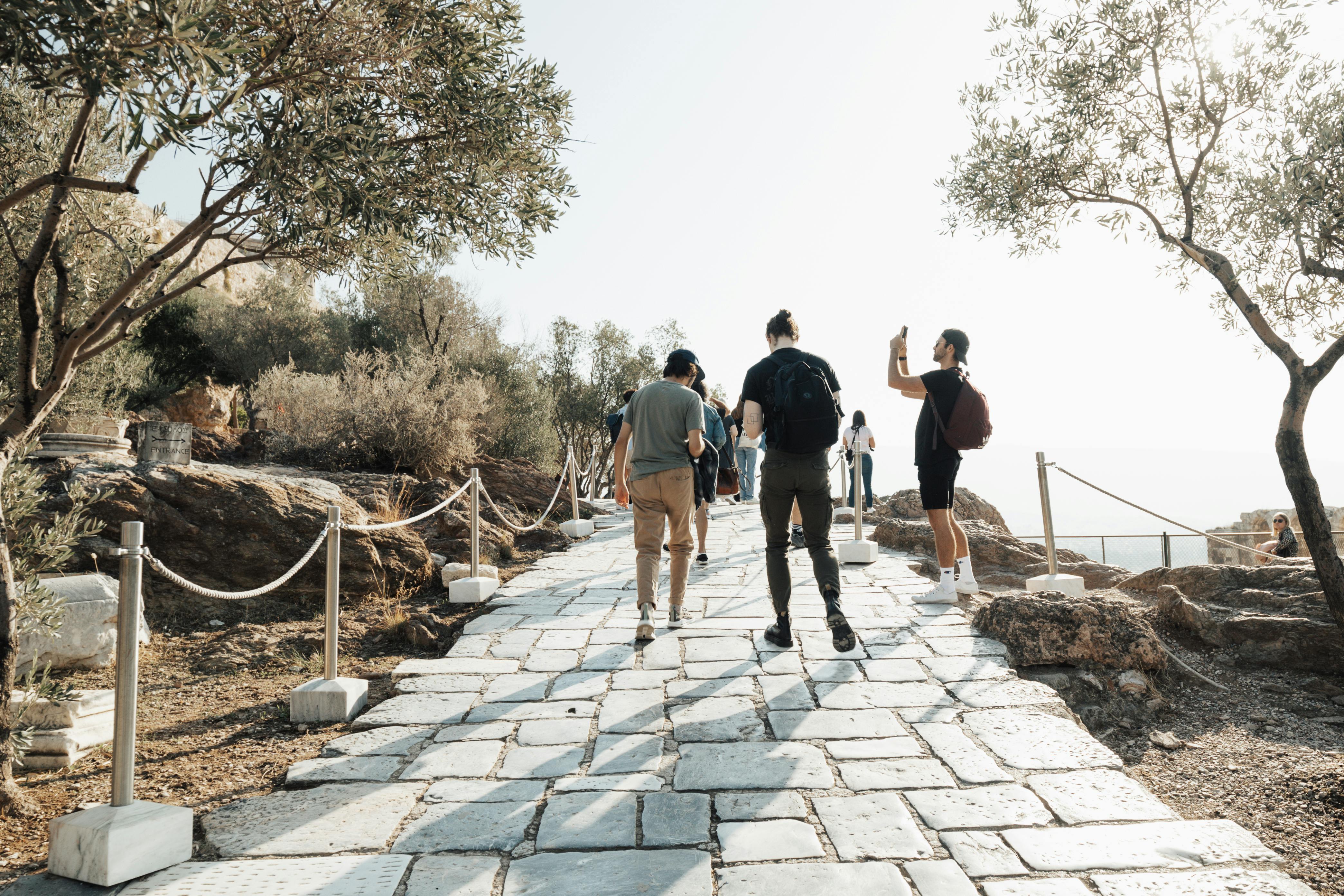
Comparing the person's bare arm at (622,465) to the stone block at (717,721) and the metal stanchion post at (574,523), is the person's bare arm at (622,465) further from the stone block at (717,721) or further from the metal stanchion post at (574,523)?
the metal stanchion post at (574,523)

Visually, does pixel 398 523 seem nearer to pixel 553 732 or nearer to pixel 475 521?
pixel 475 521

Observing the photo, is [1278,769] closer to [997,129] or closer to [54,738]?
[54,738]

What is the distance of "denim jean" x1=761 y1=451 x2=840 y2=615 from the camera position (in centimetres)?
541

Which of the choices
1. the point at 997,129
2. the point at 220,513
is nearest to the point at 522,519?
the point at 220,513

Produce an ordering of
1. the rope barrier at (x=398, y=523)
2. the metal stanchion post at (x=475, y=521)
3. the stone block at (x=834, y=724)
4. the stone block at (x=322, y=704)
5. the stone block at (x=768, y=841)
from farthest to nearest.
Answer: the metal stanchion post at (x=475, y=521) → the rope barrier at (x=398, y=523) → the stone block at (x=322, y=704) → the stone block at (x=834, y=724) → the stone block at (x=768, y=841)

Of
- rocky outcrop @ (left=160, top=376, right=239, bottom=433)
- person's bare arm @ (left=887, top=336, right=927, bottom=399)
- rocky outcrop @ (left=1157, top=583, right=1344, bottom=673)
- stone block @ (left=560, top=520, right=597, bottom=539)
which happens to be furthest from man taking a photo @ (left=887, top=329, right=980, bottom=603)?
rocky outcrop @ (left=160, top=376, right=239, bottom=433)

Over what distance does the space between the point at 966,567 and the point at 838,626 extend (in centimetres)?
261

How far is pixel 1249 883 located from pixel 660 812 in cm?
206

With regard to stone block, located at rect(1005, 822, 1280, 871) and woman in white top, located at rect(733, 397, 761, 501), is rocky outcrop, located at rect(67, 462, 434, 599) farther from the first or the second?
woman in white top, located at rect(733, 397, 761, 501)

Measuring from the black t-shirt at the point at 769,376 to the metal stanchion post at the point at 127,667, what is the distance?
3616mm

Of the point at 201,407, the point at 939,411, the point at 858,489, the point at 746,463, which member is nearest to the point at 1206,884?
the point at 939,411

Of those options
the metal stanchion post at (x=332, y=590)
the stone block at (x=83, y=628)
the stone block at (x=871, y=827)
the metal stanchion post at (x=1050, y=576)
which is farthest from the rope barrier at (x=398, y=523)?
the metal stanchion post at (x=1050, y=576)

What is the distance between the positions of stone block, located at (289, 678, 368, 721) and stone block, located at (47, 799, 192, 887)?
1650mm

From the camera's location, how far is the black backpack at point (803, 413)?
211 inches
